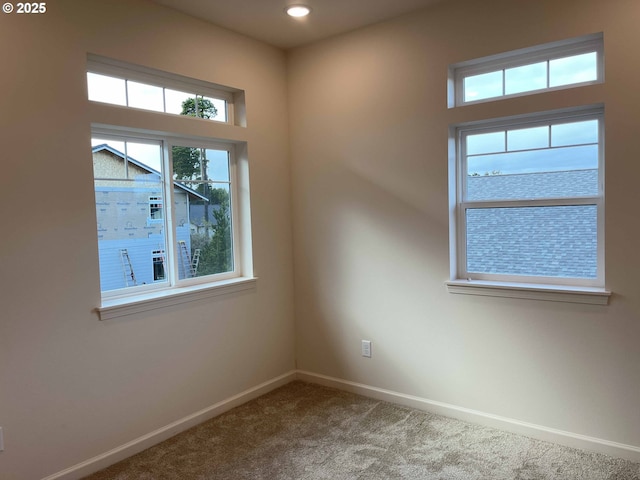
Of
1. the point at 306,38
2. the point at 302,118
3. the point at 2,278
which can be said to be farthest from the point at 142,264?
the point at 306,38

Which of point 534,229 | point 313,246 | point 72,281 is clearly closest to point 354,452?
point 313,246

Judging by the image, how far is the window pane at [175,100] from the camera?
307 cm

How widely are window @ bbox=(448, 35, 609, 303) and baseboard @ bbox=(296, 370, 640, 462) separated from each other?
2.58 ft

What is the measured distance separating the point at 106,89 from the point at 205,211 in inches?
39.6

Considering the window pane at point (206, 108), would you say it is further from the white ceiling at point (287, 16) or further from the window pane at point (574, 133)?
the window pane at point (574, 133)

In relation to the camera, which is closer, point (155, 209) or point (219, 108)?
point (155, 209)

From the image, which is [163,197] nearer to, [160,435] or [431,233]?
[160,435]

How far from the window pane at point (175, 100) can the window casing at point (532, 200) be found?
1.85 metres

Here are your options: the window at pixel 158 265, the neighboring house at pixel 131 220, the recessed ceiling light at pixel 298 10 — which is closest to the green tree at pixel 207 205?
the neighboring house at pixel 131 220

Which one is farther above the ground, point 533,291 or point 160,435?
point 533,291

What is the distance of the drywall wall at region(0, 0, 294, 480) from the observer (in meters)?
2.30

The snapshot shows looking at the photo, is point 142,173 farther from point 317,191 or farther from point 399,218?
point 399,218

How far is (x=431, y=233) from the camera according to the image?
316 centimetres

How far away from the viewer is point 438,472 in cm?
250
